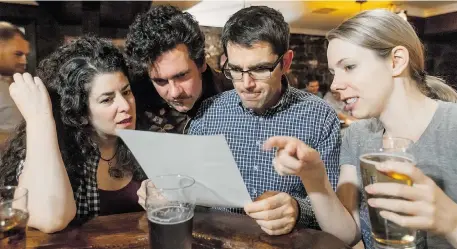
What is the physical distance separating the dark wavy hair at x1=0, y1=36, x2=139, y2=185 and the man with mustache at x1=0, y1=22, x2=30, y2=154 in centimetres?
143

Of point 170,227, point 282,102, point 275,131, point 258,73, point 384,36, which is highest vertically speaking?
point 384,36

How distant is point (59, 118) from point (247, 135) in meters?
0.86

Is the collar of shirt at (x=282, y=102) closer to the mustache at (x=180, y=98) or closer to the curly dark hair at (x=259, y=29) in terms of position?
the curly dark hair at (x=259, y=29)

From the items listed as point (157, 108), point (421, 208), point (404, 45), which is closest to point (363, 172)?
point (421, 208)

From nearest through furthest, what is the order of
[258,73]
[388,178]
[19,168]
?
1. [388,178]
2. [19,168]
3. [258,73]

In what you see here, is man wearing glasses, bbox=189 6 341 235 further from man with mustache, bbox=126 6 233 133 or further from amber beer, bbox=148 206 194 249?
amber beer, bbox=148 206 194 249

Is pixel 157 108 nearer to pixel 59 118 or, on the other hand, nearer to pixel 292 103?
pixel 59 118

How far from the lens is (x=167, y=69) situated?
69.0 inches

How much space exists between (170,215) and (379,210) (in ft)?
1.64

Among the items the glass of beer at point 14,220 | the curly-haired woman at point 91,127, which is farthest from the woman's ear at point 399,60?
the glass of beer at point 14,220

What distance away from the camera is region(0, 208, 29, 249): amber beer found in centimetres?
89

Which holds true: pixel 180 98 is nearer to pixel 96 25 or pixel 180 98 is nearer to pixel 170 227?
pixel 170 227

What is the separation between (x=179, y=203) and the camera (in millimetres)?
918

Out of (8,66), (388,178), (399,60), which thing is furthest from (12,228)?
(8,66)
